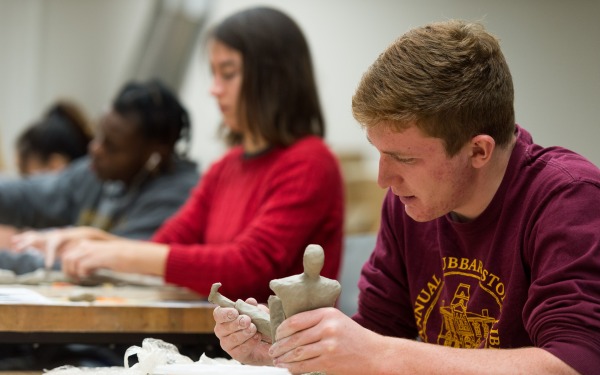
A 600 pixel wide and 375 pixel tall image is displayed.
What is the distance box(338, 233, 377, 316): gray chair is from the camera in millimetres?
2742

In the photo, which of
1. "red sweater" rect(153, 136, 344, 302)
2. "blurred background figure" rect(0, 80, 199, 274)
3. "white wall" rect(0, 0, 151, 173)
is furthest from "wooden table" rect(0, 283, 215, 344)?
"white wall" rect(0, 0, 151, 173)

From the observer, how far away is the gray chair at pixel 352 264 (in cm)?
274

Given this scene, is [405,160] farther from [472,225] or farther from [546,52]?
[546,52]

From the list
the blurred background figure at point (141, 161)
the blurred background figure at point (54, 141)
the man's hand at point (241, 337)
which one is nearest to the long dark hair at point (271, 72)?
the blurred background figure at point (141, 161)

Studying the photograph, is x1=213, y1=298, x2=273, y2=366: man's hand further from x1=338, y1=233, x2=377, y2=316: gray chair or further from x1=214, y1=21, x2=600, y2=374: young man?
x1=338, y1=233, x2=377, y2=316: gray chair

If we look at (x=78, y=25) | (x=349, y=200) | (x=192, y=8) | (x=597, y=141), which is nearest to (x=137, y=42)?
(x=192, y=8)

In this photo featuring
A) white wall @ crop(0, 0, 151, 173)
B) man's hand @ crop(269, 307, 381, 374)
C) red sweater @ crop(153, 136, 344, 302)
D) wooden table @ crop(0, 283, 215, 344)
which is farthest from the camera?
white wall @ crop(0, 0, 151, 173)

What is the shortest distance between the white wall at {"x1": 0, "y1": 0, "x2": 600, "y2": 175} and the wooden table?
0.83 m

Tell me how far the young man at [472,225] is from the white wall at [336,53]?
0.48 metres

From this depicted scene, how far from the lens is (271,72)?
2350 millimetres

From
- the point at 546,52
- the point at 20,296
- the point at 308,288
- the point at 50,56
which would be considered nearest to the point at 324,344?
the point at 308,288

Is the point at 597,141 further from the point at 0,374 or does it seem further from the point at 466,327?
the point at 0,374

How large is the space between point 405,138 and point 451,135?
7 cm

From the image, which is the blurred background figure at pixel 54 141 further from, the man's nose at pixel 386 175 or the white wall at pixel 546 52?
the man's nose at pixel 386 175
